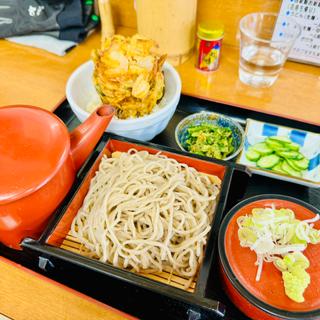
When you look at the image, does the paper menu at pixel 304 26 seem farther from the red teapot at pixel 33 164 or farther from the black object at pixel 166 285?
the red teapot at pixel 33 164

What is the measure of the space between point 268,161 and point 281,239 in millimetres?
354

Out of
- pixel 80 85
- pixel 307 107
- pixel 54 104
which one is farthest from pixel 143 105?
pixel 307 107

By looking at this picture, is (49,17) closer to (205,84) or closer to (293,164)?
(205,84)

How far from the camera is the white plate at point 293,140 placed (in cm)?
104

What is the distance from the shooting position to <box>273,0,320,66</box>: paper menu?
1292 mm

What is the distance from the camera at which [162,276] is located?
0.86 m

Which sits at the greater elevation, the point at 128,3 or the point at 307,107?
the point at 128,3

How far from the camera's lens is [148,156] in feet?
3.46

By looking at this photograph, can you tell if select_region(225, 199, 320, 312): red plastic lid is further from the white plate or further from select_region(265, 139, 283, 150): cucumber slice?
select_region(265, 139, 283, 150): cucumber slice

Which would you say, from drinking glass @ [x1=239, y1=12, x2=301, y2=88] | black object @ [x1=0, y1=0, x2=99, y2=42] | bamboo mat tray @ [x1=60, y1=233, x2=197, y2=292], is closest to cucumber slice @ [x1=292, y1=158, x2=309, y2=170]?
drinking glass @ [x1=239, y1=12, x2=301, y2=88]

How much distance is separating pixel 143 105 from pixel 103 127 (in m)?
0.21

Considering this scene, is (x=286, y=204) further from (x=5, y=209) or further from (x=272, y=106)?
(x=5, y=209)

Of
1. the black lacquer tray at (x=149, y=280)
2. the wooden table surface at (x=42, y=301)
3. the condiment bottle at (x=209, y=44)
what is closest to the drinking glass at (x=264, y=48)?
the condiment bottle at (x=209, y=44)

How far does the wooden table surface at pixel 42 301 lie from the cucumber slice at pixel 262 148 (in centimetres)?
69
